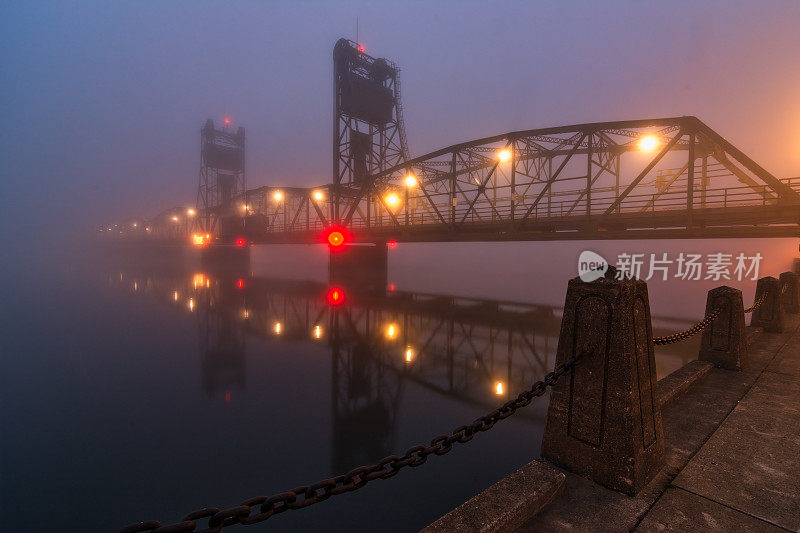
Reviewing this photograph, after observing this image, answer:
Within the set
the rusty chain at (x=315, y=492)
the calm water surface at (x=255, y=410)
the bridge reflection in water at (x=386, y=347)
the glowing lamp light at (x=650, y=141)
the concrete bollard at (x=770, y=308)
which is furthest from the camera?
the glowing lamp light at (x=650, y=141)

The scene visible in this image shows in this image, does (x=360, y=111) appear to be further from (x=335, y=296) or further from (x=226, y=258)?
(x=226, y=258)

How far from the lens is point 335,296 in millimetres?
30359

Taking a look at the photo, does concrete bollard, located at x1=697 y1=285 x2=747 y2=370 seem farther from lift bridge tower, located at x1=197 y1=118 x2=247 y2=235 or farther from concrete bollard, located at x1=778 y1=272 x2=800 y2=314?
lift bridge tower, located at x1=197 y1=118 x2=247 y2=235

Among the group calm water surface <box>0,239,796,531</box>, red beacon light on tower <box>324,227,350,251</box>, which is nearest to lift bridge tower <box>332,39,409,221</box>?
red beacon light on tower <box>324,227,350,251</box>

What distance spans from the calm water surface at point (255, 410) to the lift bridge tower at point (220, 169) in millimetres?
44851

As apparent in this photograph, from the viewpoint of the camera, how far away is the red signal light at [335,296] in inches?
1071

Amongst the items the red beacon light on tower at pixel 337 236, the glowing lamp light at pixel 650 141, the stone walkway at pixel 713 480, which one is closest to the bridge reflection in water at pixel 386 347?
the stone walkway at pixel 713 480

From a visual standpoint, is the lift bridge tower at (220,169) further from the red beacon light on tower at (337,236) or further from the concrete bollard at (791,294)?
the concrete bollard at (791,294)

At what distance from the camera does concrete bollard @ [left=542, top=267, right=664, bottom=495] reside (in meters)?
3.05

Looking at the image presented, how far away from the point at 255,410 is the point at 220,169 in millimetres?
68883

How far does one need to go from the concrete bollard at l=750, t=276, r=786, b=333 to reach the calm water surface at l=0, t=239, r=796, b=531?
278cm

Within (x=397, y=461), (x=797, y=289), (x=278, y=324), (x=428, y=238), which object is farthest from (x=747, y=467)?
(x=428, y=238)

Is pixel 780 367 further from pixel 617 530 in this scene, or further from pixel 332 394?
pixel 332 394

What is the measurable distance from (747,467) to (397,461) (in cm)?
393
